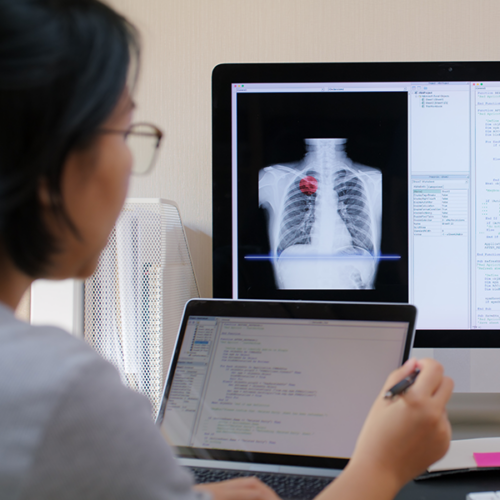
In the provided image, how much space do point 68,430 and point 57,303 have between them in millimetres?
446

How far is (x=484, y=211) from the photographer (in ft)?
2.27

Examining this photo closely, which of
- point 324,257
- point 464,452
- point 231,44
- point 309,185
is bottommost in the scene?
point 464,452

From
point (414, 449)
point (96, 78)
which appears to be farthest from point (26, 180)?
point (414, 449)

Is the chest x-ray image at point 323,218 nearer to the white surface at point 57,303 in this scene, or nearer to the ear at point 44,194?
the white surface at point 57,303

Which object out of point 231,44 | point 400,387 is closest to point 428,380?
point 400,387

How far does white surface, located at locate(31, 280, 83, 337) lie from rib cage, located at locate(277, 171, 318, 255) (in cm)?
31

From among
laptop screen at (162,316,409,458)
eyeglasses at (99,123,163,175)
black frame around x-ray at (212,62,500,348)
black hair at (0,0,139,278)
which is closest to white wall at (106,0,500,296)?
black frame around x-ray at (212,62,500,348)

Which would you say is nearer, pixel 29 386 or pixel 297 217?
pixel 29 386

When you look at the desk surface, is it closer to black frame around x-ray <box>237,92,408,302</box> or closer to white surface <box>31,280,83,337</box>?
black frame around x-ray <box>237,92,408,302</box>

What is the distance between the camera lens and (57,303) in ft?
2.15

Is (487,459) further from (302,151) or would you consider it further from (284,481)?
(302,151)

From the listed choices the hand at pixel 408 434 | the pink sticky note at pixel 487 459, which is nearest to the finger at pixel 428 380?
the hand at pixel 408 434

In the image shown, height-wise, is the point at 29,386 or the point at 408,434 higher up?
the point at 29,386

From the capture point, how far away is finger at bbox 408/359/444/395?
0.43 meters
